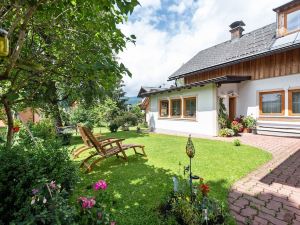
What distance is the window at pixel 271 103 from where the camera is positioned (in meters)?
11.6

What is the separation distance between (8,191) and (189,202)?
2361mm

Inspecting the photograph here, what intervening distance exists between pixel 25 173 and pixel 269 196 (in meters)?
4.11

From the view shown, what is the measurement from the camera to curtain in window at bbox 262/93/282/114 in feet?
38.3

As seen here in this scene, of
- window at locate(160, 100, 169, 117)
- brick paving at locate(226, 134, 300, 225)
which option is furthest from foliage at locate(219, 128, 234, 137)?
brick paving at locate(226, 134, 300, 225)

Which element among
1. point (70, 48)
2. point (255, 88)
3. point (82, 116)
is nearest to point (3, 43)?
point (70, 48)

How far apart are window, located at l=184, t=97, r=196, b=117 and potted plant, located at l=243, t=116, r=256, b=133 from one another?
3.20 metres

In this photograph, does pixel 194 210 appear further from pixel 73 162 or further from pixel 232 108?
pixel 232 108

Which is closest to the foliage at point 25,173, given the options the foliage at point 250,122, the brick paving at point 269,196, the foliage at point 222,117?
the brick paving at point 269,196

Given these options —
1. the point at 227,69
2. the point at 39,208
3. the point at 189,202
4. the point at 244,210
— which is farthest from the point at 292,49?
the point at 39,208

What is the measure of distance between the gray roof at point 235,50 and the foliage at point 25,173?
12027 mm

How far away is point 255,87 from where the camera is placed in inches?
492

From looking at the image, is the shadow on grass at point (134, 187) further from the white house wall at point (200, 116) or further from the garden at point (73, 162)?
the white house wall at point (200, 116)

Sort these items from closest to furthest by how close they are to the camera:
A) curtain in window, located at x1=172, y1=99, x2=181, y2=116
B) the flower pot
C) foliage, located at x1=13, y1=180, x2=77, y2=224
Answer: foliage, located at x1=13, y1=180, x2=77, y2=224 → the flower pot → curtain in window, located at x1=172, y1=99, x2=181, y2=116

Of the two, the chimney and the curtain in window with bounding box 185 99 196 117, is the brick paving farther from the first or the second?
the chimney
